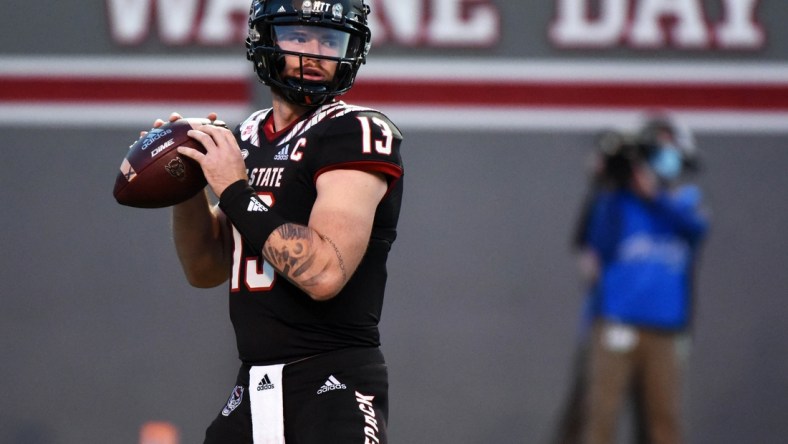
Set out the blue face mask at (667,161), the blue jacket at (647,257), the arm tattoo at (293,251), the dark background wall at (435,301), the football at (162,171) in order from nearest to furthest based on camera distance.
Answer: the arm tattoo at (293,251)
the football at (162,171)
the blue jacket at (647,257)
the blue face mask at (667,161)
the dark background wall at (435,301)

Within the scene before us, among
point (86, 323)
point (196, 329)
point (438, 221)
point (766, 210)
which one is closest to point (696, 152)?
point (766, 210)

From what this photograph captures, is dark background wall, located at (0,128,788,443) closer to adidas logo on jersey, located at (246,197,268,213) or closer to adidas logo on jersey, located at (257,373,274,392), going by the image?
adidas logo on jersey, located at (257,373,274,392)

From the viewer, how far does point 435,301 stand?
216 inches

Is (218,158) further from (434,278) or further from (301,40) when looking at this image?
(434,278)

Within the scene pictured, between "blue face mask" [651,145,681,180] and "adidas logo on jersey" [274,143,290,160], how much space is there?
3032 mm

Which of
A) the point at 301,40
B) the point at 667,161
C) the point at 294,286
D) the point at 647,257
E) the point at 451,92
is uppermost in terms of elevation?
the point at 301,40

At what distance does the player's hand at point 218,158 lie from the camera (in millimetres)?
2377

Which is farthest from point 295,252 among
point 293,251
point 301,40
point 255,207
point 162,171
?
point 301,40

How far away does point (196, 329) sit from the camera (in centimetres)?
557

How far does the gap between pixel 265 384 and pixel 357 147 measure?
1.84 ft

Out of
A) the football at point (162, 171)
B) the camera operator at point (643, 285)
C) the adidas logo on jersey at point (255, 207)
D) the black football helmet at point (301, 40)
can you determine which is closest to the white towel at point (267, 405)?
the adidas logo on jersey at point (255, 207)

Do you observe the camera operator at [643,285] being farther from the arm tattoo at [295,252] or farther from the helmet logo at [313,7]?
the arm tattoo at [295,252]

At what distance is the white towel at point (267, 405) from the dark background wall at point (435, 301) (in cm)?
309

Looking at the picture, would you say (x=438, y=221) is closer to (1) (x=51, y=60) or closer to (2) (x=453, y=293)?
(2) (x=453, y=293)
